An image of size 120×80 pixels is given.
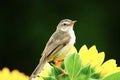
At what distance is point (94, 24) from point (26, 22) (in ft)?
3.17

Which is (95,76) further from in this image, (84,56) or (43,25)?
(43,25)

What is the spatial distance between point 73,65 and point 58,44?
0.84 metres

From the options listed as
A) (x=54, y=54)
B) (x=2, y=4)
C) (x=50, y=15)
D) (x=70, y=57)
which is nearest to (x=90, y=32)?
(x=50, y=15)

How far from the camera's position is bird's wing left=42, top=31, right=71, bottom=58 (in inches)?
69.5

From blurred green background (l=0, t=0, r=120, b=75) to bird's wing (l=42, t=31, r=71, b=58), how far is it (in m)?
6.57

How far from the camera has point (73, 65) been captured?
1.28 meters

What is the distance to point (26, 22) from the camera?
32.0 ft

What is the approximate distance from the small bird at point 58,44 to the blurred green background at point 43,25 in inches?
252

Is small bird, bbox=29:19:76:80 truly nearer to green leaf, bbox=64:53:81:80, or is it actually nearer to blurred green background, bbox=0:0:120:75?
green leaf, bbox=64:53:81:80

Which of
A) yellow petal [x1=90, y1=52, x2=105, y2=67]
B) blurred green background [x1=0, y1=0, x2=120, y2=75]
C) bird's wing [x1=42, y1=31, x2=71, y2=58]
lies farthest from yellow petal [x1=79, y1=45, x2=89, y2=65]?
blurred green background [x1=0, y1=0, x2=120, y2=75]

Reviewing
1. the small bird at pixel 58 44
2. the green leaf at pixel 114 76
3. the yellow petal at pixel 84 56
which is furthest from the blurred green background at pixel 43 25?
the green leaf at pixel 114 76

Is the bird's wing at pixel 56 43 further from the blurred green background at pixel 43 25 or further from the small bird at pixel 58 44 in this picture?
the blurred green background at pixel 43 25

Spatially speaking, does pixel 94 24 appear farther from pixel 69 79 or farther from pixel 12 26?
pixel 69 79

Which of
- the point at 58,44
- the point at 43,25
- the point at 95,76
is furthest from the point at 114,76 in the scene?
the point at 43,25
